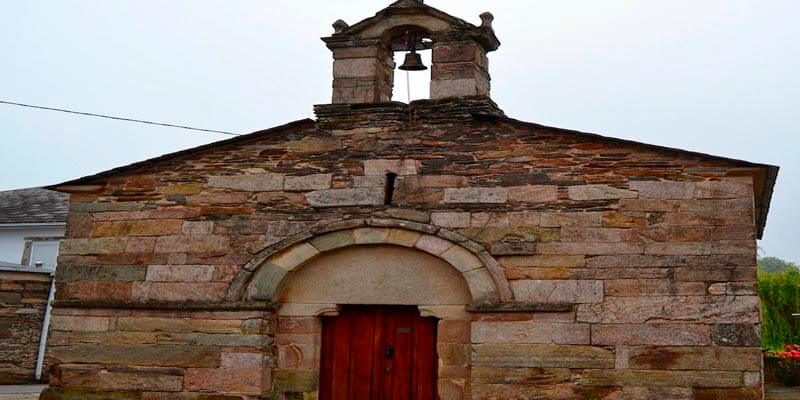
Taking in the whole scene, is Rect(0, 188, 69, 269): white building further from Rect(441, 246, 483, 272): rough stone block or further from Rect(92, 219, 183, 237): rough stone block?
Rect(441, 246, 483, 272): rough stone block

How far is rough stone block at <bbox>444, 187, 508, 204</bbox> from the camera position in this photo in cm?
762

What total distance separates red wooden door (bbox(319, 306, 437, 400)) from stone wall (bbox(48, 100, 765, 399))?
10.8 inches

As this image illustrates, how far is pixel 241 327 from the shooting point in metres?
7.83

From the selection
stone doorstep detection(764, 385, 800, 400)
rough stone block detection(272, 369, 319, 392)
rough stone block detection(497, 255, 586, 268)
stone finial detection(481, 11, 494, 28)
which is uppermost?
stone finial detection(481, 11, 494, 28)

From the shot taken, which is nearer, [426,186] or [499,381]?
[499,381]

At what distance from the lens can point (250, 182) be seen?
830 centimetres

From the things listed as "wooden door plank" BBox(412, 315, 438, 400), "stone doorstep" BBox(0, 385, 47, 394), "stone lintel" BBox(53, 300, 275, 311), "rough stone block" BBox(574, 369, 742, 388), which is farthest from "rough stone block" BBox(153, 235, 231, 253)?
"stone doorstep" BBox(0, 385, 47, 394)

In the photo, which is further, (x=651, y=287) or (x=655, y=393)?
(x=651, y=287)

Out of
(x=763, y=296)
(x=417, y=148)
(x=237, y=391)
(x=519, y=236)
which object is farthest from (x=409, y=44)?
(x=763, y=296)

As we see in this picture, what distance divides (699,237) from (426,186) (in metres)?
2.55

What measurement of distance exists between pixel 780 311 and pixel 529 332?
9.84m

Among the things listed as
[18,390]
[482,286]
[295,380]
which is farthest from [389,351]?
[18,390]

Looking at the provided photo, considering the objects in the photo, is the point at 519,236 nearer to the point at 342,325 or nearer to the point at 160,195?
the point at 342,325

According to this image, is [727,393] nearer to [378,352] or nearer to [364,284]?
[378,352]
